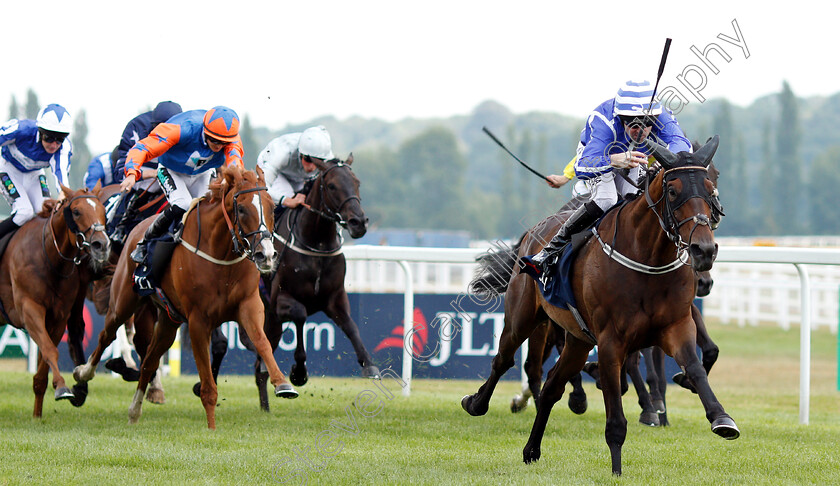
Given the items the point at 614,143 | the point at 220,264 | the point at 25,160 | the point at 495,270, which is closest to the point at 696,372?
the point at 614,143

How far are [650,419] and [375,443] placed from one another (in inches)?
82.0

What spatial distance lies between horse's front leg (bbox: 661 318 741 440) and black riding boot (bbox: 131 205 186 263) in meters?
3.41

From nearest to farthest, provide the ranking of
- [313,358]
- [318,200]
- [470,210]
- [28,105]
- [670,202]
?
[670,202] → [318,200] → [313,358] → [28,105] → [470,210]

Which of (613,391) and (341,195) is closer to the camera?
(613,391)

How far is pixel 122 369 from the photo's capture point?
709cm

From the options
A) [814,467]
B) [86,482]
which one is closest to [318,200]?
[86,482]

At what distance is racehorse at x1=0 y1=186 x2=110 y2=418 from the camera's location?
690cm

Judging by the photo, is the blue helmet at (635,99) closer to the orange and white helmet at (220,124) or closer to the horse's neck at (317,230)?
the orange and white helmet at (220,124)

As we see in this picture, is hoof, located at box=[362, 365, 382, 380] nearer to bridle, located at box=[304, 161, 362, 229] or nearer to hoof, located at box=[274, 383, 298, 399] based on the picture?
bridle, located at box=[304, 161, 362, 229]

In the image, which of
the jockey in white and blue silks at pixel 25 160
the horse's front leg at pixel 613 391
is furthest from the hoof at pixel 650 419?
the jockey in white and blue silks at pixel 25 160

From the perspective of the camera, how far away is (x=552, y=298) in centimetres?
536

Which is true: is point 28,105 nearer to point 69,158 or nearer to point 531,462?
point 69,158

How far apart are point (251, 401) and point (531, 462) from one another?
3.46m

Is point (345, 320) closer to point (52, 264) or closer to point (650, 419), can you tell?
point (52, 264)
